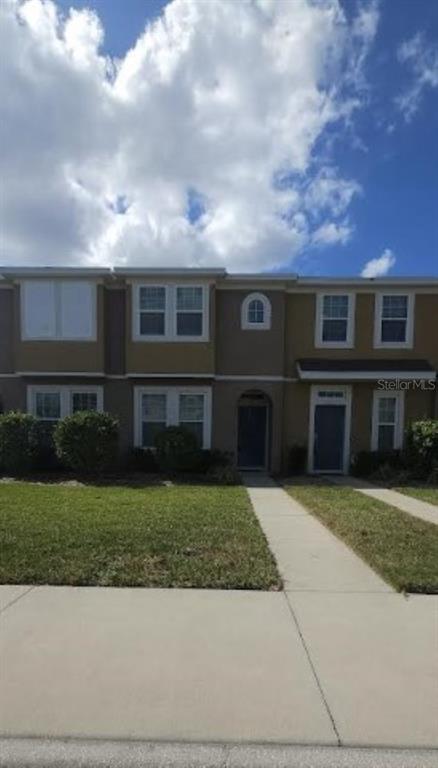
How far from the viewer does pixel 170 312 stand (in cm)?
1552

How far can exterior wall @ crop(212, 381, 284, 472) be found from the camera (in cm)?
1591

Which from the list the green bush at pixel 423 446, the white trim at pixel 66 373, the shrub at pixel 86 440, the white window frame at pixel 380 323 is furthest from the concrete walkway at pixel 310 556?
the white window frame at pixel 380 323

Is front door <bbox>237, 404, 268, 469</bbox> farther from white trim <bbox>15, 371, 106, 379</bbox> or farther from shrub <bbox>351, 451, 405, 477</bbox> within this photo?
white trim <bbox>15, 371, 106, 379</bbox>

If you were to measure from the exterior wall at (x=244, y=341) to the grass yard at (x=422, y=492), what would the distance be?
4834 millimetres

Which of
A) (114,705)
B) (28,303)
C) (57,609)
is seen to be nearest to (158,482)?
(28,303)

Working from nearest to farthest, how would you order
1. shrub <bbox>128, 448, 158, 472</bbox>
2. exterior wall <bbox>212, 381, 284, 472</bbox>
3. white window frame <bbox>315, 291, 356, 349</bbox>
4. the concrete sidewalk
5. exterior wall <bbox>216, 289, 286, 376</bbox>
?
the concrete sidewalk → shrub <bbox>128, 448, 158, 472</bbox> → exterior wall <bbox>216, 289, 286, 376</bbox> → exterior wall <bbox>212, 381, 284, 472</bbox> → white window frame <bbox>315, 291, 356, 349</bbox>

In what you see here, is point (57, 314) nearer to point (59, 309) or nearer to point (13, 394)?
point (59, 309)

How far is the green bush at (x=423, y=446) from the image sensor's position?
14242mm

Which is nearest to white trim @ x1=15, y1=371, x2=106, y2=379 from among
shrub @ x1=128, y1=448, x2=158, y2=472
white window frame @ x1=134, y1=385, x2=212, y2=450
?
white window frame @ x1=134, y1=385, x2=212, y2=450

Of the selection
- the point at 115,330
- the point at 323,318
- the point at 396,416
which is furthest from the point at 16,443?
the point at 396,416

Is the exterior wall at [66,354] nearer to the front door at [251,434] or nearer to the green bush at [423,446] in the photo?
the front door at [251,434]

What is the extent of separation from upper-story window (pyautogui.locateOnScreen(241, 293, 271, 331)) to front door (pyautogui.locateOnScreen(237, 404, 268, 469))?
2644 millimetres

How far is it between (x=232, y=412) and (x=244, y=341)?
210 cm

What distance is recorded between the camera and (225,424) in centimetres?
1606
